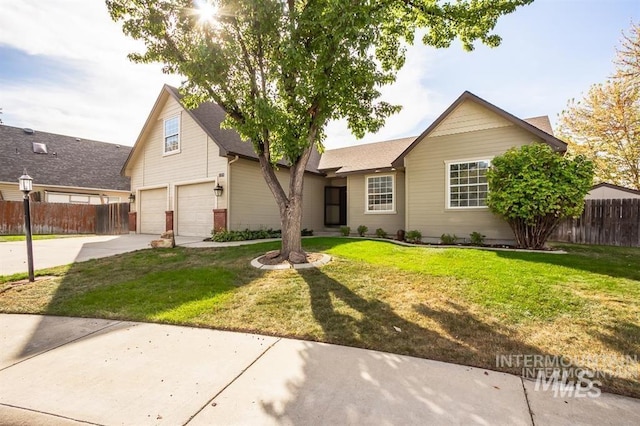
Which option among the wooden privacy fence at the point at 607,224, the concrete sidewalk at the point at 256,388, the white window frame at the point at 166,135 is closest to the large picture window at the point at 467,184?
the wooden privacy fence at the point at 607,224

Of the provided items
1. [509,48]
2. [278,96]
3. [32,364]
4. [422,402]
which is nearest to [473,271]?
[422,402]

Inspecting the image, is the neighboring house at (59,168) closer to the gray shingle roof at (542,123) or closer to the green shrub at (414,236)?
the green shrub at (414,236)

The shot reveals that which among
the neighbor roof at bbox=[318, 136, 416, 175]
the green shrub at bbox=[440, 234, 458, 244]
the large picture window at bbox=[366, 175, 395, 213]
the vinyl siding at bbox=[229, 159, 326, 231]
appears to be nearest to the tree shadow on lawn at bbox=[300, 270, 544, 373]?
the green shrub at bbox=[440, 234, 458, 244]

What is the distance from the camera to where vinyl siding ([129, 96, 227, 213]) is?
1234 cm

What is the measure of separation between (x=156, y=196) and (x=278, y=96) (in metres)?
10.4

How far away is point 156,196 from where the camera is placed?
1465 centimetres

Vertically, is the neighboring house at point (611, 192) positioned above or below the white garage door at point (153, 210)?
above

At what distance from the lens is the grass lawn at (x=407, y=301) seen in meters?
3.16

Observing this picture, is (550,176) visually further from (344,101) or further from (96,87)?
(96,87)

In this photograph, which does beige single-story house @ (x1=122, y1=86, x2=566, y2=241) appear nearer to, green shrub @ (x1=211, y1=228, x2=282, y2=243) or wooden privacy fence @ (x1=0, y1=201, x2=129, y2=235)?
green shrub @ (x1=211, y1=228, x2=282, y2=243)

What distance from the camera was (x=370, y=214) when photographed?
13.4 m

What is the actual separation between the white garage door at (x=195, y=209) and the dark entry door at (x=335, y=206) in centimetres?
660

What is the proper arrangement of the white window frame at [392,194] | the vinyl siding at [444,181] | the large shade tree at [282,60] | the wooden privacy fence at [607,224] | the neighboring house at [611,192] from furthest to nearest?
the white window frame at [392,194] → the neighboring house at [611,192] → the vinyl siding at [444,181] → the wooden privacy fence at [607,224] → the large shade tree at [282,60]

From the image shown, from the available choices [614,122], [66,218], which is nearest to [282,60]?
[66,218]
